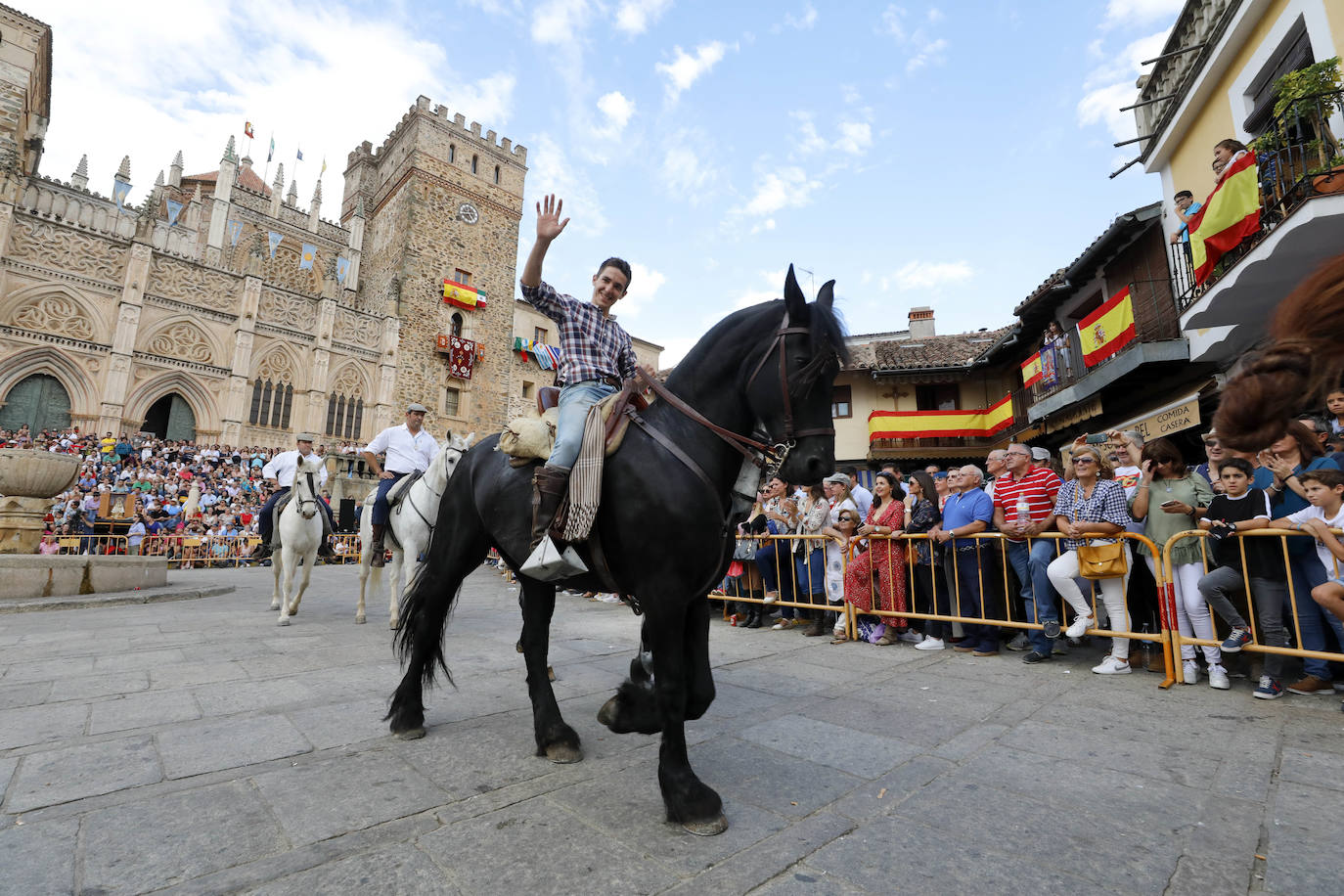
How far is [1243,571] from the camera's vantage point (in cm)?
422

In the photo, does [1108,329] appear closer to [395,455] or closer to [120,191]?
[395,455]

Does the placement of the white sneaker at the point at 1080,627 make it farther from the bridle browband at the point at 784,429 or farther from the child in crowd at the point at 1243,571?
the bridle browband at the point at 784,429

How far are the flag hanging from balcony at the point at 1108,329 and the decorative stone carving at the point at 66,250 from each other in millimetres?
36880

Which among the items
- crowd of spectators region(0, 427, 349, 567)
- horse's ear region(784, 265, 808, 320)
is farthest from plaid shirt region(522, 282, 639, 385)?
crowd of spectators region(0, 427, 349, 567)

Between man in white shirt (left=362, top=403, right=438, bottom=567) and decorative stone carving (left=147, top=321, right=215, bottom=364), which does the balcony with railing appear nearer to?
man in white shirt (left=362, top=403, right=438, bottom=567)

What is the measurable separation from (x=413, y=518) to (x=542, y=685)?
4108mm

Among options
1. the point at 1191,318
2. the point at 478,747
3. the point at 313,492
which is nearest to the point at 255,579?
the point at 313,492

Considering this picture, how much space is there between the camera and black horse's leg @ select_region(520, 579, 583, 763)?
9.03ft

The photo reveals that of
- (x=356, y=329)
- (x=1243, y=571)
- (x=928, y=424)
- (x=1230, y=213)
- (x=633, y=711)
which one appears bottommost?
(x=633, y=711)

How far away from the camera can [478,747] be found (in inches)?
113

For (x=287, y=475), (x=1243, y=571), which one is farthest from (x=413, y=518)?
(x=1243, y=571)

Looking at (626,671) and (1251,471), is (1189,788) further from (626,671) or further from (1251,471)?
(1251,471)

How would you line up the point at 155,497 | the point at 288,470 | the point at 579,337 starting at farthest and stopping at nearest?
1. the point at 155,497
2. the point at 288,470
3. the point at 579,337

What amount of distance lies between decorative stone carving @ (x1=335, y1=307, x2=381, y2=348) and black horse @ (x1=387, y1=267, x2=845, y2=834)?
1371 inches
